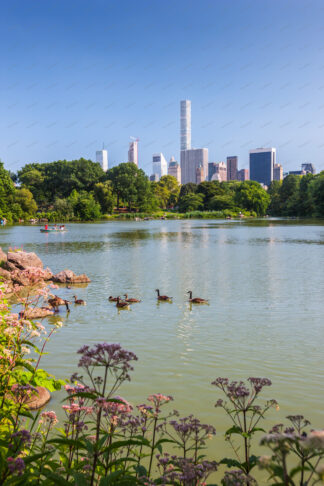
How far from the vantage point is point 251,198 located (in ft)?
398

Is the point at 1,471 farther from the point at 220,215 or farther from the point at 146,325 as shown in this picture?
the point at 220,215

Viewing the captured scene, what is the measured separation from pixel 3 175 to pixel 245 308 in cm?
7587

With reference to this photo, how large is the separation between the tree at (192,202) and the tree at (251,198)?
11045 millimetres

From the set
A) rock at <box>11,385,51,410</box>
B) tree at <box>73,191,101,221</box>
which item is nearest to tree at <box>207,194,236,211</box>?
tree at <box>73,191,101,221</box>

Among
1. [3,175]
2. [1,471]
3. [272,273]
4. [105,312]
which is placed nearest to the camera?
[1,471]

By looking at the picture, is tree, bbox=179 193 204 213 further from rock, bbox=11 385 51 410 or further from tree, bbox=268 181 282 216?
rock, bbox=11 385 51 410

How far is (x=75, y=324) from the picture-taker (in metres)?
11.6

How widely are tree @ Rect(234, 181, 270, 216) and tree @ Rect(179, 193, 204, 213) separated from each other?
1105 cm

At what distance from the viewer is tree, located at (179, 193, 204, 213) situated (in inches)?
5017

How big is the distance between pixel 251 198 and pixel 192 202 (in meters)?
17.9

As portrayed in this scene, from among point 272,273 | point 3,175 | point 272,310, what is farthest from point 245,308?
point 3,175

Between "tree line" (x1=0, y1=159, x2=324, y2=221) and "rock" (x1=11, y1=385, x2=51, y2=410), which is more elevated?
"tree line" (x1=0, y1=159, x2=324, y2=221)

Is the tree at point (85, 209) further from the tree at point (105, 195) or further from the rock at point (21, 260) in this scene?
the rock at point (21, 260)

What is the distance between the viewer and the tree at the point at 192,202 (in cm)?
12744
